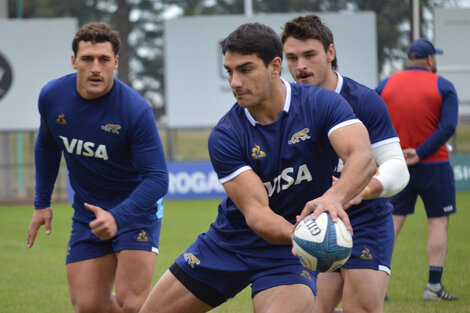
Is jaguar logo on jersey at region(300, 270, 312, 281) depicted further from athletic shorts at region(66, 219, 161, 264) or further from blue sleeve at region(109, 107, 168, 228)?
athletic shorts at region(66, 219, 161, 264)

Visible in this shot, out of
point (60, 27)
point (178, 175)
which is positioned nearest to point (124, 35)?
point (60, 27)

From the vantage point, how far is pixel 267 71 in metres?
4.13

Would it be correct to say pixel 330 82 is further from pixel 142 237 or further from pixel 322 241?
pixel 142 237

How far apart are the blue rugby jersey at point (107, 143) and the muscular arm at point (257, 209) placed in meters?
1.23

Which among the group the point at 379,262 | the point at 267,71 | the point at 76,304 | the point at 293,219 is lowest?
the point at 76,304

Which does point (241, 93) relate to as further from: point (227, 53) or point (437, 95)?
point (437, 95)

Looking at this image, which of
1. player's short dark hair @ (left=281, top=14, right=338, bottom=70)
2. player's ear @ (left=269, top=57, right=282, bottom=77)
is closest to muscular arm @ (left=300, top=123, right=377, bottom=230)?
player's ear @ (left=269, top=57, right=282, bottom=77)

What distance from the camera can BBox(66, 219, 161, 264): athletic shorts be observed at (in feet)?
18.1

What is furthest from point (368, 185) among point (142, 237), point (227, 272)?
point (142, 237)

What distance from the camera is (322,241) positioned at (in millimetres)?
3646

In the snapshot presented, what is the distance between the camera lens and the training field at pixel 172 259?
7.43 metres

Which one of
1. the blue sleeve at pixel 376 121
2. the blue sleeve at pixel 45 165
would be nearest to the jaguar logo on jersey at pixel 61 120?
the blue sleeve at pixel 45 165

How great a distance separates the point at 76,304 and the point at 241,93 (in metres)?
2.33

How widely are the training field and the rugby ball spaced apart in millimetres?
3439
